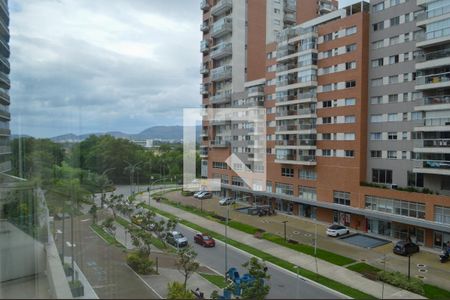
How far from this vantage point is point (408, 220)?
29.3ft

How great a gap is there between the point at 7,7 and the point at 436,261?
8545mm

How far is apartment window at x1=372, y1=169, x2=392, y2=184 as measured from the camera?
10.0 m

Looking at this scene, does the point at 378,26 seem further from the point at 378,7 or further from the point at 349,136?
the point at 349,136

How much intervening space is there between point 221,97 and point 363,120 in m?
7.19

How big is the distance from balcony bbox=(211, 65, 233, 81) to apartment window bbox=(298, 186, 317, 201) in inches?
244

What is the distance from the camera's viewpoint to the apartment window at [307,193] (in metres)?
11.9

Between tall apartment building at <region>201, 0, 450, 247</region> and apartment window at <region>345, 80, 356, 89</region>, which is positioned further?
apartment window at <region>345, 80, 356, 89</region>

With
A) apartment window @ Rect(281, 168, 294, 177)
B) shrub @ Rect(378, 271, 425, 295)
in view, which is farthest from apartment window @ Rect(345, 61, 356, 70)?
shrub @ Rect(378, 271, 425, 295)

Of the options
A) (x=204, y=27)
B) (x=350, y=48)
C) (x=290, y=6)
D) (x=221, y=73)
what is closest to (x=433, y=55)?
(x=350, y=48)

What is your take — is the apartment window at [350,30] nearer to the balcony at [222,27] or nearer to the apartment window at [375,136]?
the apartment window at [375,136]

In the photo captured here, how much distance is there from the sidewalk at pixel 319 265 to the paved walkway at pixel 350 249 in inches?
35.6

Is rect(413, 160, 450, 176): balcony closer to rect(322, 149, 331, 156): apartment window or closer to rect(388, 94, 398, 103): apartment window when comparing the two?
rect(388, 94, 398, 103): apartment window

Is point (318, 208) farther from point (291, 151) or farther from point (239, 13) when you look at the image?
point (239, 13)

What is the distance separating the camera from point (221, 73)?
1638 centimetres
